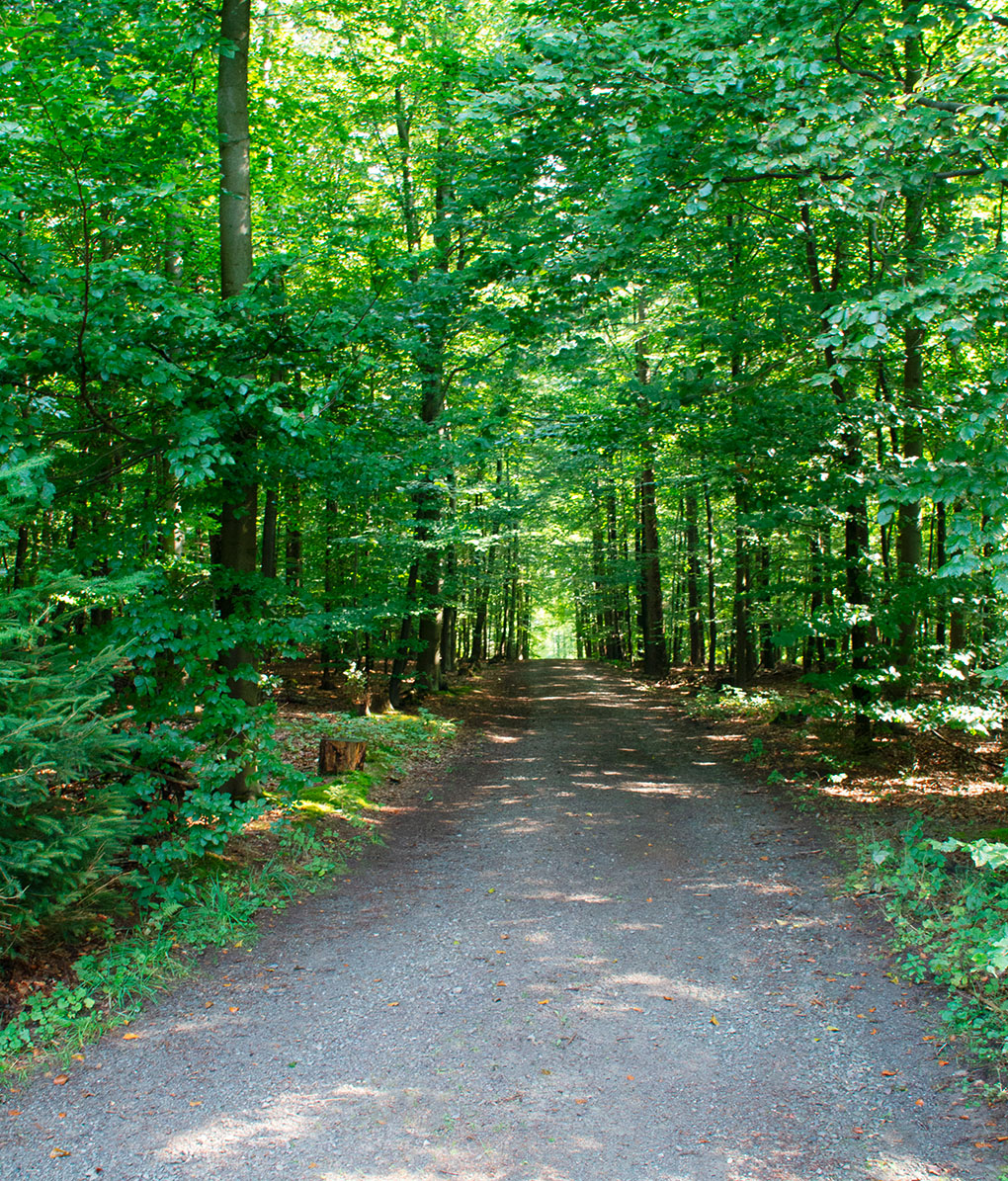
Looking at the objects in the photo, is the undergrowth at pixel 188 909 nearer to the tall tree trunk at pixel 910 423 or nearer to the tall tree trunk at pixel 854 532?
the tall tree trunk at pixel 854 532

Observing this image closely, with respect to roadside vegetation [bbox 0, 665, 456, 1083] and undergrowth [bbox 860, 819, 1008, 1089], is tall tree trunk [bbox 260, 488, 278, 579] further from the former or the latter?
undergrowth [bbox 860, 819, 1008, 1089]

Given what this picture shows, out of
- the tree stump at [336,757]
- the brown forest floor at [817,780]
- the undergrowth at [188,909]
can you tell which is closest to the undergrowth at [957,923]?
the brown forest floor at [817,780]

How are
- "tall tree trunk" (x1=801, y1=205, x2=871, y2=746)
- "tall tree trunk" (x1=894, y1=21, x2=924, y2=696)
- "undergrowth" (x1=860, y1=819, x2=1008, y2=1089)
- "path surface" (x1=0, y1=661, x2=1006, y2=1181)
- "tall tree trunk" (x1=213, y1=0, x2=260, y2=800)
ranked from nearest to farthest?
"path surface" (x1=0, y1=661, x2=1006, y2=1181)
"undergrowth" (x1=860, y1=819, x2=1008, y2=1089)
"tall tree trunk" (x1=213, y1=0, x2=260, y2=800)
"tall tree trunk" (x1=894, y1=21, x2=924, y2=696)
"tall tree trunk" (x1=801, y1=205, x2=871, y2=746)

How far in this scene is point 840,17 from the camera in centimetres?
646

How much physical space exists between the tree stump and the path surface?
2817 mm

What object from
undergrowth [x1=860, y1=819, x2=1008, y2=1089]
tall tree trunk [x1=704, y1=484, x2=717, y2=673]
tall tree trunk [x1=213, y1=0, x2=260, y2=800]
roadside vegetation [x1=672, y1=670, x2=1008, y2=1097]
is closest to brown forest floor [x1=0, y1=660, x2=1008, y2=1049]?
roadside vegetation [x1=672, y1=670, x2=1008, y2=1097]

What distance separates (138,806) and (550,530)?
24.6 metres

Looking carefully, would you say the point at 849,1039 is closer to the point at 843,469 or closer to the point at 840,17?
the point at 843,469

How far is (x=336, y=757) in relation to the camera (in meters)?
9.80

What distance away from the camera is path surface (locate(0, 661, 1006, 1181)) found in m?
3.39

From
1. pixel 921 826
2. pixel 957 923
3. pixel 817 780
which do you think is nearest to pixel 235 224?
pixel 957 923

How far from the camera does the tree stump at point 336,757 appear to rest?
9758 mm

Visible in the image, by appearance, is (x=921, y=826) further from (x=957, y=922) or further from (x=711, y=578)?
(x=711, y=578)

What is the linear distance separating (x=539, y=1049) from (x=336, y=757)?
19.9ft
